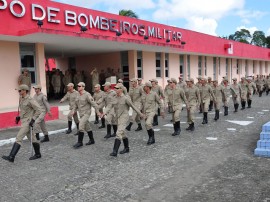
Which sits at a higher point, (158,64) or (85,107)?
(158,64)

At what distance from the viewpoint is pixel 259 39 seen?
81.2 meters

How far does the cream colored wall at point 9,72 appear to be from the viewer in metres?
11.4

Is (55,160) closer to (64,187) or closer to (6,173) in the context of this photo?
(6,173)

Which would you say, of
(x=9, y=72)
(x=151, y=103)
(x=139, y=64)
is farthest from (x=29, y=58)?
(x=139, y=64)

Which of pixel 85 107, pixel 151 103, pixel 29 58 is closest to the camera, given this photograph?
pixel 85 107

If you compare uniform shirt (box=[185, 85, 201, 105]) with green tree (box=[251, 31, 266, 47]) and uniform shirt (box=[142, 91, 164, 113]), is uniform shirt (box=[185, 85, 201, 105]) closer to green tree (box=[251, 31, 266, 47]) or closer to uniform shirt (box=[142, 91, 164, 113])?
uniform shirt (box=[142, 91, 164, 113])

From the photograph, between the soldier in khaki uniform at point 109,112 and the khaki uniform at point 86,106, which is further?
the soldier in khaki uniform at point 109,112

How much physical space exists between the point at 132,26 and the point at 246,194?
12991mm

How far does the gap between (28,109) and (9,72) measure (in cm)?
Answer: 562

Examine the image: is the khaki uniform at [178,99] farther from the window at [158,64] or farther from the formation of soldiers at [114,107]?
the window at [158,64]

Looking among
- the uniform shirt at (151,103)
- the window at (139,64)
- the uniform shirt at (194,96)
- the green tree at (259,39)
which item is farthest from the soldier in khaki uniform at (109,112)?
Answer: the green tree at (259,39)

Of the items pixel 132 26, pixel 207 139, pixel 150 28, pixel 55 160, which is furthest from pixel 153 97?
pixel 150 28

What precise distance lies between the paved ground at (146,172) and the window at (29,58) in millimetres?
4834

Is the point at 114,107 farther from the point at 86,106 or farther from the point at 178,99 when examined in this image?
the point at 178,99
